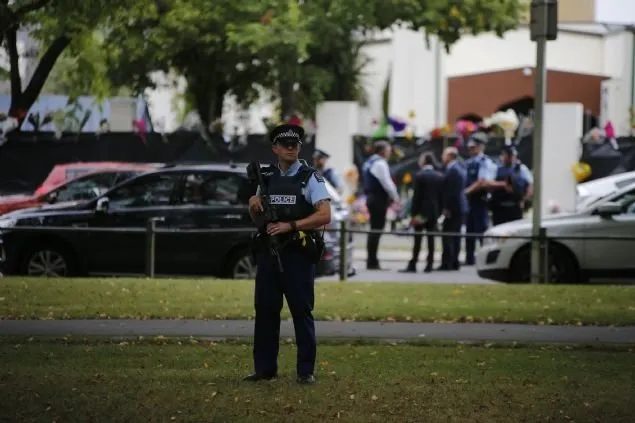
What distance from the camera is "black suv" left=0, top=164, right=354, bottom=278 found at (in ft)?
58.5

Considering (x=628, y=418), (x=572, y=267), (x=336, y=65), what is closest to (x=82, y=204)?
(x=572, y=267)

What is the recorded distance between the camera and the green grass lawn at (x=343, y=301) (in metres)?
14.0

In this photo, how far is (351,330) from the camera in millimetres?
12766

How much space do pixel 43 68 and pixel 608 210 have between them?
1158 centimetres

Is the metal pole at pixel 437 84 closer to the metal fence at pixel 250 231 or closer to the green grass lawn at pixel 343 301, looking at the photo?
the metal fence at pixel 250 231

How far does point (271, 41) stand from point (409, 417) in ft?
66.3

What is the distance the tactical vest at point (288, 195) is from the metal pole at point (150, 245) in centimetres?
800

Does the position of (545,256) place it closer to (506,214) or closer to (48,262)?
(506,214)

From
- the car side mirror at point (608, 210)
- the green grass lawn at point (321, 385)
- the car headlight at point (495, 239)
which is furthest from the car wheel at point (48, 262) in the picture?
the car side mirror at point (608, 210)

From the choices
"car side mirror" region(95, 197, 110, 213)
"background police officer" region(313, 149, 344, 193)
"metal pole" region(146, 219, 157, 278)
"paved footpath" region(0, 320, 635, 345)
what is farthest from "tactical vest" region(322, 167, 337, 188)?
"paved footpath" region(0, 320, 635, 345)

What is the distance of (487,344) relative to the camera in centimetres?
1191

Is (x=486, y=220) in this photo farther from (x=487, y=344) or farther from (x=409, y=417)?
(x=409, y=417)

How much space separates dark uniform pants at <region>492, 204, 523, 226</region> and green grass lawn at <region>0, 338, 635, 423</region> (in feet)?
37.1

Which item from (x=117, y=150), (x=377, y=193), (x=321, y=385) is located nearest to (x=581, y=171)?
(x=377, y=193)
